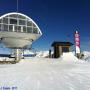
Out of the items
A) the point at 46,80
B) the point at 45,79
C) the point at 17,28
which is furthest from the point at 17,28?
the point at 46,80

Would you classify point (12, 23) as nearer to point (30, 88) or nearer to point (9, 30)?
point (9, 30)

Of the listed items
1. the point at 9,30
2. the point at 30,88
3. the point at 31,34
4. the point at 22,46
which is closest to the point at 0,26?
the point at 9,30

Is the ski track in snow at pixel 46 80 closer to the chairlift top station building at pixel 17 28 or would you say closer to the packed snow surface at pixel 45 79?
the packed snow surface at pixel 45 79

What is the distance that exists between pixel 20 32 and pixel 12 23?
2047 mm

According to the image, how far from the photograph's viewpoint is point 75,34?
1356 inches

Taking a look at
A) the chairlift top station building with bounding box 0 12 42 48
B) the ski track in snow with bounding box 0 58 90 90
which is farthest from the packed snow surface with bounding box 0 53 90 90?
the chairlift top station building with bounding box 0 12 42 48

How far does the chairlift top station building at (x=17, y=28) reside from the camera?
31.5 metres

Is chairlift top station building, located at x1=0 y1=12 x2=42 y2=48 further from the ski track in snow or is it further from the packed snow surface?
the ski track in snow

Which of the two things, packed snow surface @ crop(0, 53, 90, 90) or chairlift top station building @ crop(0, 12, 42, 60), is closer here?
packed snow surface @ crop(0, 53, 90, 90)

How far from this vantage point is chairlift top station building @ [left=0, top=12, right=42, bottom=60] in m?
31.5

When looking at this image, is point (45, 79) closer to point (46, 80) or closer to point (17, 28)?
point (46, 80)

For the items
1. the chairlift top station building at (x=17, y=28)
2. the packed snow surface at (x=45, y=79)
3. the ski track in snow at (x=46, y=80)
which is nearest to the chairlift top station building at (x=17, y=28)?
the chairlift top station building at (x=17, y=28)

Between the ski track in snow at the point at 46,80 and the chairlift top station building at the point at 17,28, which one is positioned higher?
the chairlift top station building at the point at 17,28

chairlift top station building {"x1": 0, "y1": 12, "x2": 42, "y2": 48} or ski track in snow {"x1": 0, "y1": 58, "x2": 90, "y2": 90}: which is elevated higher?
chairlift top station building {"x1": 0, "y1": 12, "x2": 42, "y2": 48}
